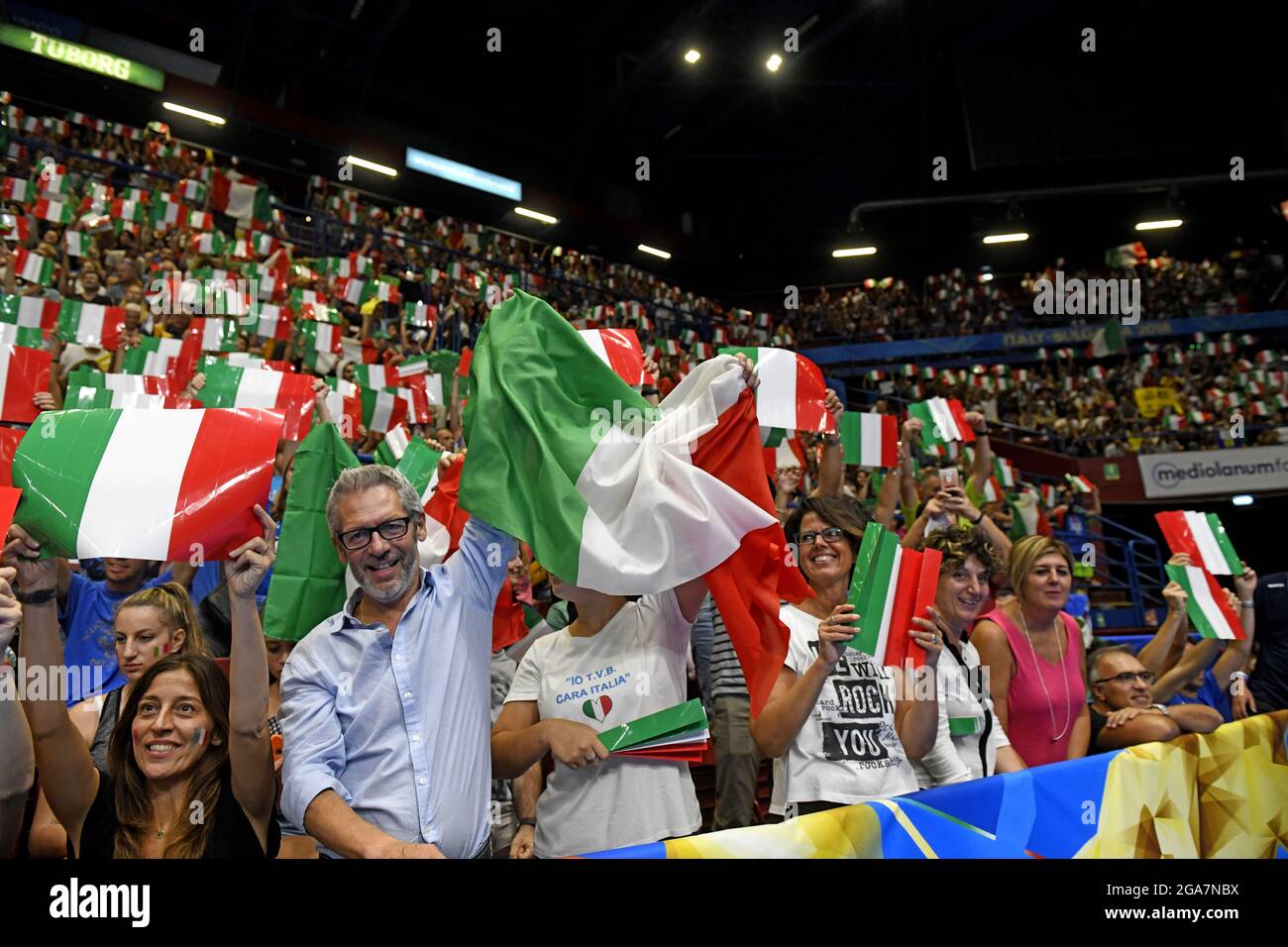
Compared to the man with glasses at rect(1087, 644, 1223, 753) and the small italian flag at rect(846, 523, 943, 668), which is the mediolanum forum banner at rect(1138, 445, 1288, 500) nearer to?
the man with glasses at rect(1087, 644, 1223, 753)

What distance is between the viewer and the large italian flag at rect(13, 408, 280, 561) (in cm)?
198

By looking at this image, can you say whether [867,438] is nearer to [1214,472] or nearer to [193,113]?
[1214,472]

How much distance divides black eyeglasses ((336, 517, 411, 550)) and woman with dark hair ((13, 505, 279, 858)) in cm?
17

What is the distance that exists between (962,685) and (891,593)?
609mm

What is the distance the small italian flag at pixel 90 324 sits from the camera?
5.49m

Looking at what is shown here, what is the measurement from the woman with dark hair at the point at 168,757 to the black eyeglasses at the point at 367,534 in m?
0.17

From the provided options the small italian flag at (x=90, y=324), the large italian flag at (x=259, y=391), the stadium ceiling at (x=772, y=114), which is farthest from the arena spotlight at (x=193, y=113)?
the large italian flag at (x=259, y=391)

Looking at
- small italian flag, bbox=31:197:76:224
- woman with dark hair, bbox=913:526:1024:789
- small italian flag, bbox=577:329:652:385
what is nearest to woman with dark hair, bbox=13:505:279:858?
Answer: woman with dark hair, bbox=913:526:1024:789

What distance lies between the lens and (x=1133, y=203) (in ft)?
66.0

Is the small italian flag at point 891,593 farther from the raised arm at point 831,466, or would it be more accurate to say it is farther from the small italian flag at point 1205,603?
the small italian flag at point 1205,603

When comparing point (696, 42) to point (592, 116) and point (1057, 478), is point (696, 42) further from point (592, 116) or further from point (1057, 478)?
point (1057, 478)

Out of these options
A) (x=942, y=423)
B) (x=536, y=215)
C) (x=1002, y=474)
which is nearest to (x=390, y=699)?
(x=942, y=423)

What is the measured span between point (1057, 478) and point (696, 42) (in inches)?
383

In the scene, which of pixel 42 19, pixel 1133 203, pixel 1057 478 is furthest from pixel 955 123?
pixel 42 19
